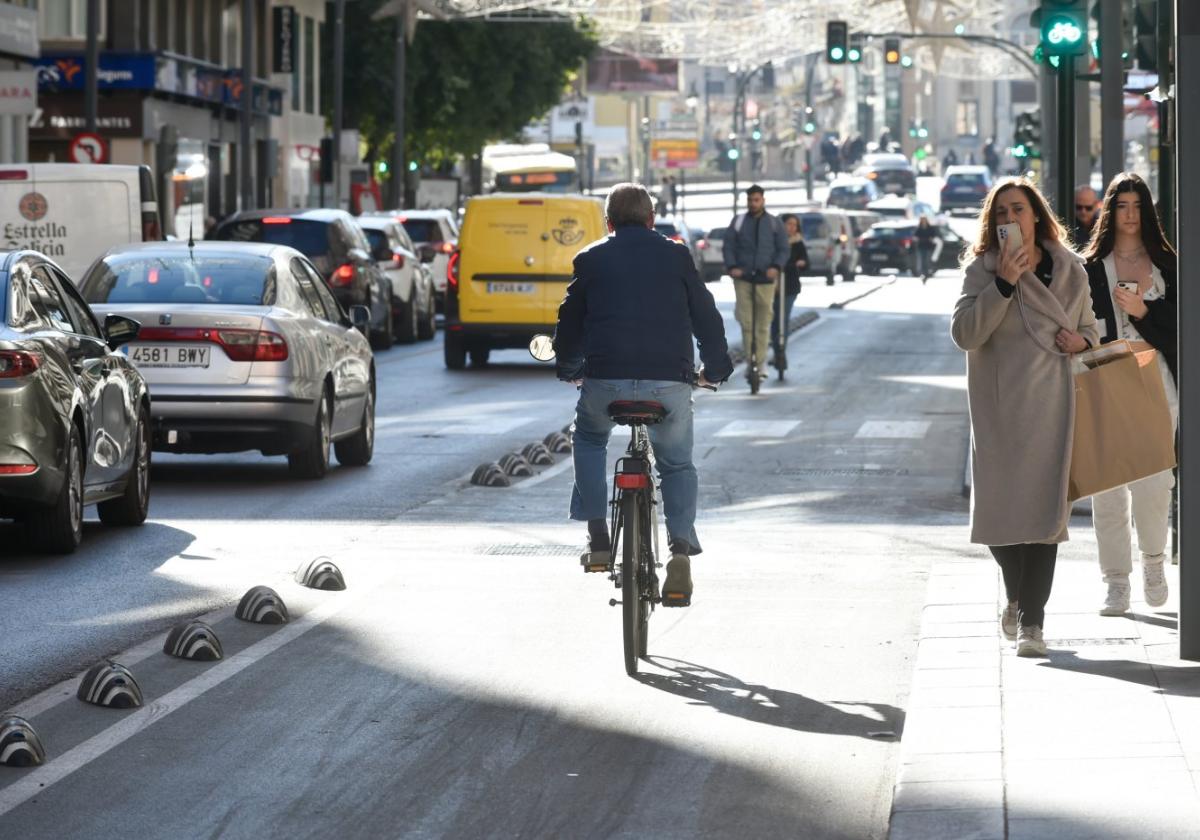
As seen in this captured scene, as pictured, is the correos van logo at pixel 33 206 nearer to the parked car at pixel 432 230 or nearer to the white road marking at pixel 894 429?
the white road marking at pixel 894 429

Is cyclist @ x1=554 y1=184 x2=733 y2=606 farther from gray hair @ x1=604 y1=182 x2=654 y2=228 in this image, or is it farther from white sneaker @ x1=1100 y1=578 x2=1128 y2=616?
white sneaker @ x1=1100 y1=578 x2=1128 y2=616

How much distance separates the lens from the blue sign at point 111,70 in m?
49.5

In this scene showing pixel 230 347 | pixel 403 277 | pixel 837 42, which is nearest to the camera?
pixel 230 347

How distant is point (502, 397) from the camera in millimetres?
25281

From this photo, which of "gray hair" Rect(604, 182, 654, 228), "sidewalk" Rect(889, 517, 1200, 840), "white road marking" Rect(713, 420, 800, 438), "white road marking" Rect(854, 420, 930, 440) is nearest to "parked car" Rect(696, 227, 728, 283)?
"white road marking" Rect(854, 420, 930, 440)

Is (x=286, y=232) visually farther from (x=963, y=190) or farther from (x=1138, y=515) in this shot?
(x=963, y=190)

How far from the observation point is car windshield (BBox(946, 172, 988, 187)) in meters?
98.1

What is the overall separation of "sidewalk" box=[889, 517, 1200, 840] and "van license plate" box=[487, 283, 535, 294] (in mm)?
18304

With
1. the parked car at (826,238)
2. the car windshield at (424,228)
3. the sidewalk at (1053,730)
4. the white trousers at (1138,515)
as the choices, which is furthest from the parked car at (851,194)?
the sidewalk at (1053,730)

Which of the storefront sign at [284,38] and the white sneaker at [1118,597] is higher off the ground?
the storefront sign at [284,38]

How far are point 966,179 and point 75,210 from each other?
7524 cm

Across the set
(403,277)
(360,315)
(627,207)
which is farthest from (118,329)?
(403,277)

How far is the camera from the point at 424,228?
42.2 m

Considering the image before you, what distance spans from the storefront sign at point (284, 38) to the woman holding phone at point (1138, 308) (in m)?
51.7
